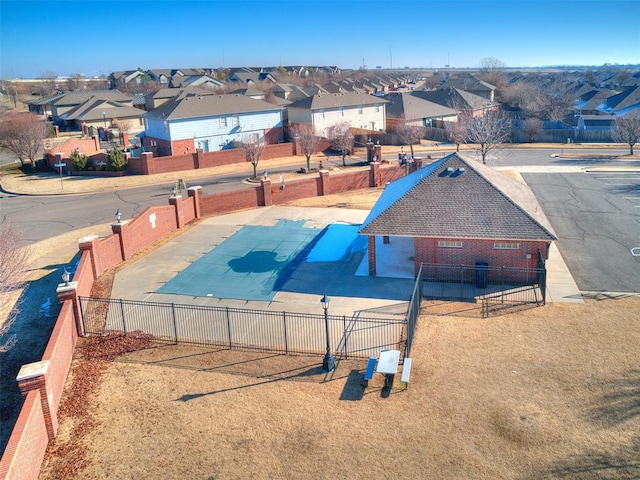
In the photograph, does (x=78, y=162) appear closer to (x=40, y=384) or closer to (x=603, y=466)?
(x=40, y=384)

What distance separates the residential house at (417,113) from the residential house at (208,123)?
56.3ft

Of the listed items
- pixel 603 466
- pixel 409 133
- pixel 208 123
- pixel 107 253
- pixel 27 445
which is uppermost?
pixel 208 123

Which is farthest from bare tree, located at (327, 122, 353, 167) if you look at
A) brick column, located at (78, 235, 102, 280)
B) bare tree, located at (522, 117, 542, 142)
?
brick column, located at (78, 235, 102, 280)

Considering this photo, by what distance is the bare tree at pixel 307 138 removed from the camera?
48.9 metres

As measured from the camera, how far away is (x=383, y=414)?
1414 centimetres

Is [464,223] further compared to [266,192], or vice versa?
[266,192]

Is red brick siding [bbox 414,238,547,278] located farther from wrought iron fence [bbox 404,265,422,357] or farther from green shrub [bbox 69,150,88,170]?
green shrub [bbox 69,150,88,170]

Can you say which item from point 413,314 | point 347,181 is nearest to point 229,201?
point 347,181

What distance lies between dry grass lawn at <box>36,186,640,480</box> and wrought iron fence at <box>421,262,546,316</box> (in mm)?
2411

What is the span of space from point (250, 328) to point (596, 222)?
2087 centimetres

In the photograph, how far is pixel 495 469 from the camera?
12.0m

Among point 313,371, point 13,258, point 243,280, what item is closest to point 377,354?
point 313,371

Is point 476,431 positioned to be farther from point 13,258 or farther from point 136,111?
point 136,111

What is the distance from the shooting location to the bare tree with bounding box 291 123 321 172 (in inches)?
1925
